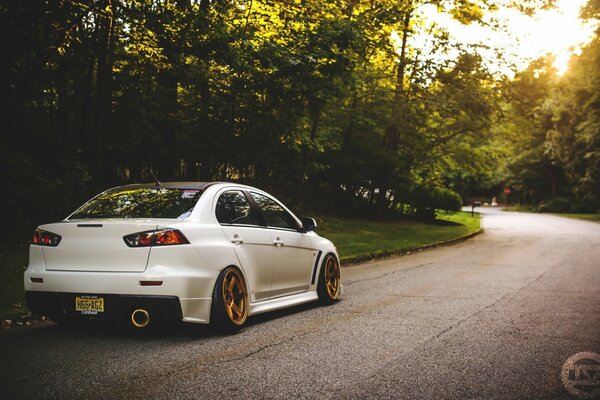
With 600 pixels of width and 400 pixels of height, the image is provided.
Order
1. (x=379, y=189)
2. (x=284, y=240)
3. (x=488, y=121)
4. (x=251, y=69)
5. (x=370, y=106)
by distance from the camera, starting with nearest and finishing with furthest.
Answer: (x=284, y=240) → (x=251, y=69) → (x=370, y=106) → (x=488, y=121) → (x=379, y=189)

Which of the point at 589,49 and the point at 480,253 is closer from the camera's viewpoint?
the point at 480,253

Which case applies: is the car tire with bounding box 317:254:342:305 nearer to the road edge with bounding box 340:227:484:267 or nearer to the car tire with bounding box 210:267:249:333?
the car tire with bounding box 210:267:249:333

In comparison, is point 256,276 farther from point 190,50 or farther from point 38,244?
point 190,50

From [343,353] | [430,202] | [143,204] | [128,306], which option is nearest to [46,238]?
[143,204]

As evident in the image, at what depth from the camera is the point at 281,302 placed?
286 inches

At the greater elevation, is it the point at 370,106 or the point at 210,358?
the point at 370,106

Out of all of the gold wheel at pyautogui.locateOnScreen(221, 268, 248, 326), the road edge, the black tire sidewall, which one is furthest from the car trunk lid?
the road edge

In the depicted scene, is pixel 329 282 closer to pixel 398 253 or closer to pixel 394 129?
pixel 398 253

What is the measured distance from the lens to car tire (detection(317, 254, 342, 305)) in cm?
828

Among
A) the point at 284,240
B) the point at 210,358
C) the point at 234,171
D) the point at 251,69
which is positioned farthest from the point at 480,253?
the point at 210,358

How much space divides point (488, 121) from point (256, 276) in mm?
23528

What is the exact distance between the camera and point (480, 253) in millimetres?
17781

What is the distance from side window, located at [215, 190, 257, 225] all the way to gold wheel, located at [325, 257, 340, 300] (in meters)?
1.84

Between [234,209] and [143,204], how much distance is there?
3.36 ft
